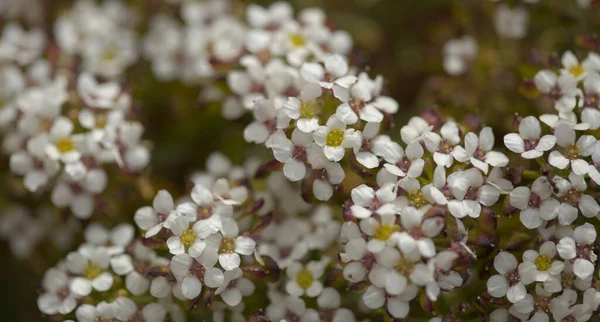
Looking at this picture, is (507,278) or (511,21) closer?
(507,278)

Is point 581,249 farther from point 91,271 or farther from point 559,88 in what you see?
point 91,271

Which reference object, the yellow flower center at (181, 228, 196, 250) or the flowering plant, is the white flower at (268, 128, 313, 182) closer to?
the flowering plant

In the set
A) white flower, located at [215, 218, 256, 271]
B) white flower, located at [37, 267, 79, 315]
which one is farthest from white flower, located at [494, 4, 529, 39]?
white flower, located at [37, 267, 79, 315]

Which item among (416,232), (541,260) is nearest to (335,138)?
(416,232)

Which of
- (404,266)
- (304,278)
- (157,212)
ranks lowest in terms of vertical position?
(304,278)

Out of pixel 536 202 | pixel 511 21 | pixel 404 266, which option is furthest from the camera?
pixel 511 21

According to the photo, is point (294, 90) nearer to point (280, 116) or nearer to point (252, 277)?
point (280, 116)

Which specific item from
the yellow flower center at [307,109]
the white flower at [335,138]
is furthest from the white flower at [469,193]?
the yellow flower center at [307,109]

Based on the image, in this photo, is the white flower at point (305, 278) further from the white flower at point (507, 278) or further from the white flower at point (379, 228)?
the white flower at point (507, 278)

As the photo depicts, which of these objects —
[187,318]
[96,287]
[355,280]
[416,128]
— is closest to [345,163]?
[416,128]
